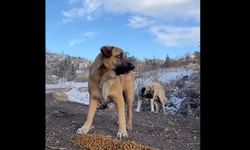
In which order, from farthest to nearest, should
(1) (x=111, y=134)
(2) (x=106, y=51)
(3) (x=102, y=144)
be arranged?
1. (1) (x=111, y=134)
2. (2) (x=106, y=51)
3. (3) (x=102, y=144)

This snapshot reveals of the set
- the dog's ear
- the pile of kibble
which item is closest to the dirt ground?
the pile of kibble

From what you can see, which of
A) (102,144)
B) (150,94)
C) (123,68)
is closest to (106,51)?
(123,68)

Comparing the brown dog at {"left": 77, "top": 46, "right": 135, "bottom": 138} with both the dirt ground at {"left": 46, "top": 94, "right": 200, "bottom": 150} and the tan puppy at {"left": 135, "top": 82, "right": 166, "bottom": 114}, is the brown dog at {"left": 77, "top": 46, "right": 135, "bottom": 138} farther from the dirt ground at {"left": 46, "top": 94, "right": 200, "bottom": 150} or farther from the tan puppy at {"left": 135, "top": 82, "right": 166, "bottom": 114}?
the tan puppy at {"left": 135, "top": 82, "right": 166, "bottom": 114}

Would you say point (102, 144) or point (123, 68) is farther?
point (123, 68)

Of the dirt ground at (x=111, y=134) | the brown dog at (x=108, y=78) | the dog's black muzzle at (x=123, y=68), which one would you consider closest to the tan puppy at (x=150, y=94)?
the dirt ground at (x=111, y=134)

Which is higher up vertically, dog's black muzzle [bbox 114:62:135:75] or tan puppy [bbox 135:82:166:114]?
dog's black muzzle [bbox 114:62:135:75]

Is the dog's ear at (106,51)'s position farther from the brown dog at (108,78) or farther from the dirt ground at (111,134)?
the dirt ground at (111,134)

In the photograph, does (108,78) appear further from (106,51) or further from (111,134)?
(111,134)

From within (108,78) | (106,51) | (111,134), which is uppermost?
(106,51)

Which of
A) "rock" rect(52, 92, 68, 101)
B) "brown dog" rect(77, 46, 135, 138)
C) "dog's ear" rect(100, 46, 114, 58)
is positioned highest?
"dog's ear" rect(100, 46, 114, 58)

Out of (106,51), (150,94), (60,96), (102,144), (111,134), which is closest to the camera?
(102,144)
